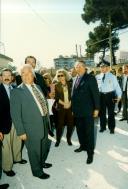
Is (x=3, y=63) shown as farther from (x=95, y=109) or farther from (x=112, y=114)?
(x=95, y=109)

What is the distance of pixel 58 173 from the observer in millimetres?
4781

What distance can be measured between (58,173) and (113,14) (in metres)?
30.6

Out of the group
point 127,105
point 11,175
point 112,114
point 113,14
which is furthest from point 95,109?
point 113,14

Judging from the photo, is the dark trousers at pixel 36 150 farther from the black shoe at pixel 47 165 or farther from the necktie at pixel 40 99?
Answer: the black shoe at pixel 47 165

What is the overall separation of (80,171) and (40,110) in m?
1.33

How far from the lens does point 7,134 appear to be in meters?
4.66

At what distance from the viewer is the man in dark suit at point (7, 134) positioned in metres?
4.28

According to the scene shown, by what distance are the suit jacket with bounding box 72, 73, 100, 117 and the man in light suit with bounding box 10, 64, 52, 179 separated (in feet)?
3.36

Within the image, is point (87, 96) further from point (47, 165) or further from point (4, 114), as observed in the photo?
point (4, 114)

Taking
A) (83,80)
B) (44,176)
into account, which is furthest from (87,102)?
(44,176)

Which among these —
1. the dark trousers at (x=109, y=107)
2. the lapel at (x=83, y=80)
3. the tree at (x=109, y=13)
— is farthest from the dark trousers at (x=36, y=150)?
the tree at (x=109, y=13)

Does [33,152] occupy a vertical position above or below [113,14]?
below

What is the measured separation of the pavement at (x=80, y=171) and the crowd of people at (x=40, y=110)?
0.15 metres

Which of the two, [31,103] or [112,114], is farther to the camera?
[112,114]
